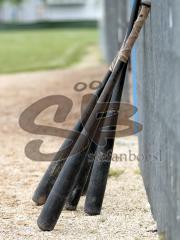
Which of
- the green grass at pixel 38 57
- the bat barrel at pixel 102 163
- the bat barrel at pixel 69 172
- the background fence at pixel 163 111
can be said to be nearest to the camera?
the background fence at pixel 163 111

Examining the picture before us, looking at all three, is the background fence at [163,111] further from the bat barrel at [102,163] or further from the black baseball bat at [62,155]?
the black baseball bat at [62,155]

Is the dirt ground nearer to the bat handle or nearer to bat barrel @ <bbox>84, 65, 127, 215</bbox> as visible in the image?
bat barrel @ <bbox>84, 65, 127, 215</bbox>

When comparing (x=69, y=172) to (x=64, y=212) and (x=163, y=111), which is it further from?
(x=163, y=111)

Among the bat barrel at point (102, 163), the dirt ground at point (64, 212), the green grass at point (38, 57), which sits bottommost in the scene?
the green grass at point (38, 57)

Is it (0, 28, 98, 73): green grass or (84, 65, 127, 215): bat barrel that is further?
(0, 28, 98, 73): green grass

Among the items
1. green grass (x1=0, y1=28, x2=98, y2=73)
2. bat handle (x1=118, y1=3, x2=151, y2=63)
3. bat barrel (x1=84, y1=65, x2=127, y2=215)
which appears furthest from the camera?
green grass (x1=0, y1=28, x2=98, y2=73)

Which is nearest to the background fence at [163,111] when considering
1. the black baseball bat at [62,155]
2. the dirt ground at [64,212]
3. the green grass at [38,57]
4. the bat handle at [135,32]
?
the bat handle at [135,32]

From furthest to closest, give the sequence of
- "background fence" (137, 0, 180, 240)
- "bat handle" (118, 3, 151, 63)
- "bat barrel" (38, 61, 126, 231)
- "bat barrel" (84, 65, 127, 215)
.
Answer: "bat barrel" (84, 65, 127, 215) → "bat handle" (118, 3, 151, 63) → "bat barrel" (38, 61, 126, 231) → "background fence" (137, 0, 180, 240)

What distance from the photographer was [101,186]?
6.18 meters

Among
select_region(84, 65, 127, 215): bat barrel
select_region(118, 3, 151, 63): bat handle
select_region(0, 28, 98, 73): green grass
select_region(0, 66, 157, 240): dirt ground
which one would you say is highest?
select_region(118, 3, 151, 63): bat handle

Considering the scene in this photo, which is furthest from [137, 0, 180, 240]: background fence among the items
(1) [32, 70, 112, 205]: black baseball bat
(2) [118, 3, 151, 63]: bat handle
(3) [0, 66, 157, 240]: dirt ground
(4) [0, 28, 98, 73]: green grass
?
(4) [0, 28, 98, 73]: green grass

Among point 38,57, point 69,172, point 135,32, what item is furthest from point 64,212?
point 38,57

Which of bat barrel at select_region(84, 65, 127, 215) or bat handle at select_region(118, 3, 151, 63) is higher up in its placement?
bat handle at select_region(118, 3, 151, 63)

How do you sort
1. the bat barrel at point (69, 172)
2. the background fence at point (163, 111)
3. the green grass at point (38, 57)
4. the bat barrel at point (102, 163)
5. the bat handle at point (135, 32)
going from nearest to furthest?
1. the background fence at point (163, 111)
2. the bat barrel at point (69, 172)
3. the bat handle at point (135, 32)
4. the bat barrel at point (102, 163)
5. the green grass at point (38, 57)
